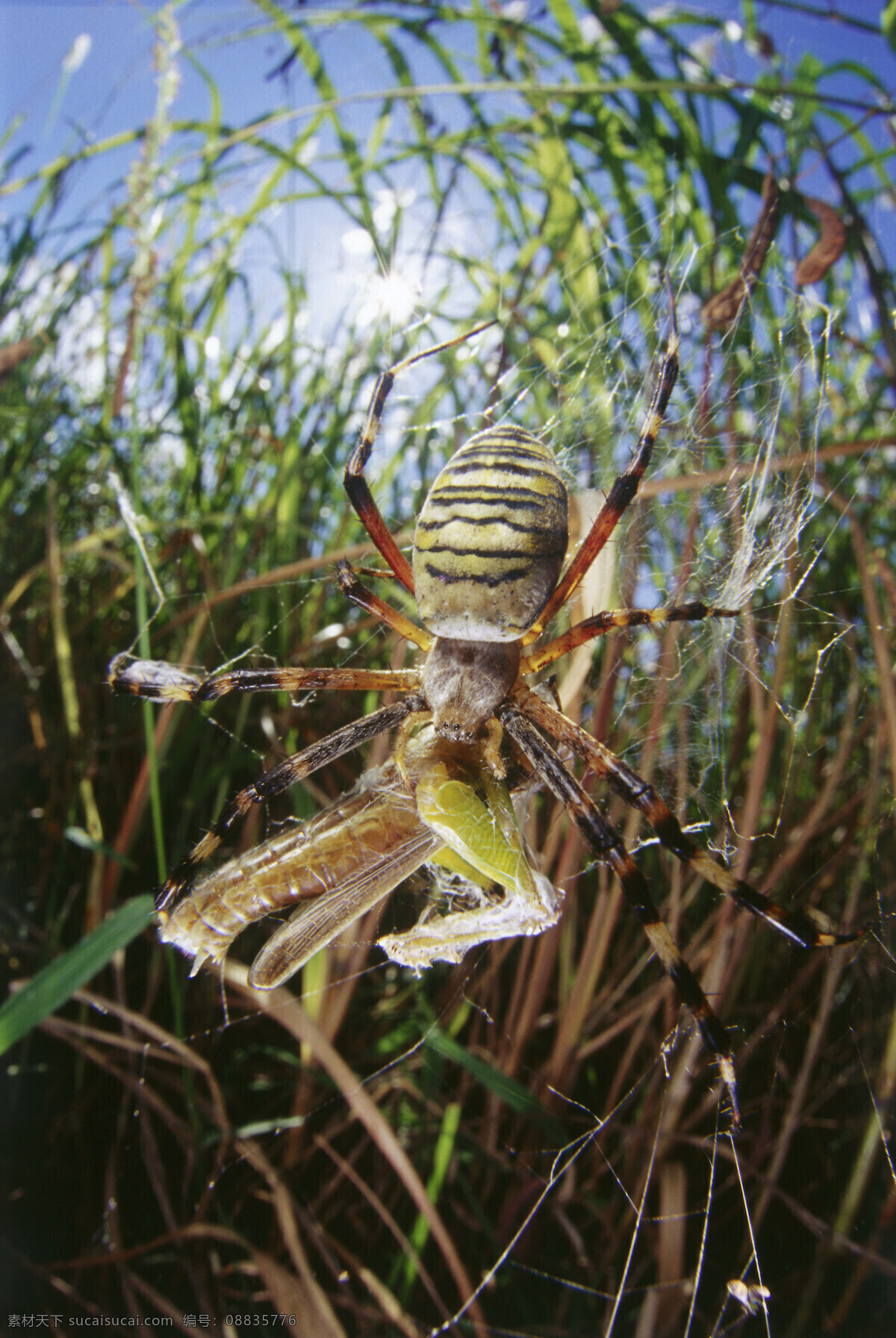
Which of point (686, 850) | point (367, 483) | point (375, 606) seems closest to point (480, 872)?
point (686, 850)

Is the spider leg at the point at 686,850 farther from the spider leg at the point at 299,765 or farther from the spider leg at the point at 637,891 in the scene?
the spider leg at the point at 299,765

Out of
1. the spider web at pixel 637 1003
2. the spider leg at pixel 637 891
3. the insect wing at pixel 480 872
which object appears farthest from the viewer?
the spider web at pixel 637 1003

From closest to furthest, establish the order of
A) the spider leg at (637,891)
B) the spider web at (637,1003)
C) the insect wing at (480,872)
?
the insect wing at (480,872) → the spider leg at (637,891) → the spider web at (637,1003)

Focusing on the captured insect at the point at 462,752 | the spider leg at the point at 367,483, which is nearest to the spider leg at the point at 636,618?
the captured insect at the point at 462,752

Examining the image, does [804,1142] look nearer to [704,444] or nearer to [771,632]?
[771,632]

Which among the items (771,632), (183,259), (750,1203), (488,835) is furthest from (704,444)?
(183,259)
